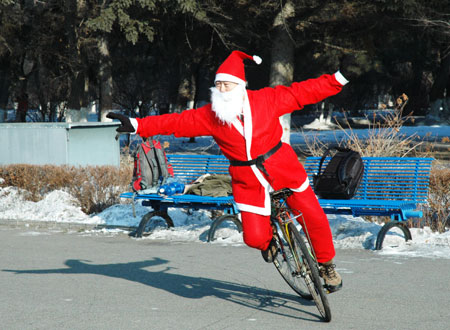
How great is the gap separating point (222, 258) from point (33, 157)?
7.44 meters

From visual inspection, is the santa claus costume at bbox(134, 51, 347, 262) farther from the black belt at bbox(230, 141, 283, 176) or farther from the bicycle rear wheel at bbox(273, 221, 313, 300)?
the bicycle rear wheel at bbox(273, 221, 313, 300)

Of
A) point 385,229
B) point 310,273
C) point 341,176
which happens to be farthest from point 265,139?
point 385,229

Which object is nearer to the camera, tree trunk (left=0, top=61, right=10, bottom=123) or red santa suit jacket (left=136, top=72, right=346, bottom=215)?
red santa suit jacket (left=136, top=72, right=346, bottom=215)

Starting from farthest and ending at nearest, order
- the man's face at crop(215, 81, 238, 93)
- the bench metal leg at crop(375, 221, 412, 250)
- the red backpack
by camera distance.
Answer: the red backpack → the bench metal leg at crop(375, 221, 412, 250) → the man's face at crop(215, 81, 238, 93)

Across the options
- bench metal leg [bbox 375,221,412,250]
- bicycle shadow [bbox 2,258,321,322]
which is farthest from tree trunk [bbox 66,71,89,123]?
bench metal leg [bbox 375,221,412,250]

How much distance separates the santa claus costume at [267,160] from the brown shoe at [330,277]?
0.07 m

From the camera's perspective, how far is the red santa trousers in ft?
17.4

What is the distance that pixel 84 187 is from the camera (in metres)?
11.0

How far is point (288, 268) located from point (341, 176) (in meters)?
1.79

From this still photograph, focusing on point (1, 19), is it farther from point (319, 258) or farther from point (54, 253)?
point (319, 258)

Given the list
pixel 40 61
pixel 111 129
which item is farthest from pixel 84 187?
pixel 40 61

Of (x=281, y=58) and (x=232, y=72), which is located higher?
(x=281, y=58)

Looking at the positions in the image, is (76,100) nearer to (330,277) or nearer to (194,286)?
(194,286)

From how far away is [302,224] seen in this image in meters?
5.34
